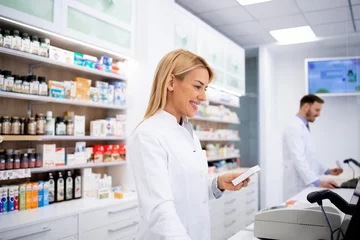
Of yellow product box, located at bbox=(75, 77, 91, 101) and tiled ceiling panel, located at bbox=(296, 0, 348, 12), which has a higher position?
tiled ceiling panel, located at bbox=(296, 0, 348, 12)

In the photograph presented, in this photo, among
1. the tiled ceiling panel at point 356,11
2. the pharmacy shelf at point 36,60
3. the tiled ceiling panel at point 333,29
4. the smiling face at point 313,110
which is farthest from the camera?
the tiled ceiling panel at point 333,29

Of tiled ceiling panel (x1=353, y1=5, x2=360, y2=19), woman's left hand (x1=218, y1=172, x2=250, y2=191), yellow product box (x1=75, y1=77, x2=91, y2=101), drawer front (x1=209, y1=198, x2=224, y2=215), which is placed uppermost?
tiled ceiling panel (x1=353, y1=5, x2=360, y2=19)

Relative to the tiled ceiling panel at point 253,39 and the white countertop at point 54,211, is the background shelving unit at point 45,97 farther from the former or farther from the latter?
the tiled ceiling panel at point 253,39

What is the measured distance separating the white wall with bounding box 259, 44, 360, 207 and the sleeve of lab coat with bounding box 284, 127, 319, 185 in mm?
2719

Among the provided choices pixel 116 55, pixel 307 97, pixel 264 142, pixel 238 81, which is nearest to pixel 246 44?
pixel 238 81

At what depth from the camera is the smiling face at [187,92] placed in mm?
1456

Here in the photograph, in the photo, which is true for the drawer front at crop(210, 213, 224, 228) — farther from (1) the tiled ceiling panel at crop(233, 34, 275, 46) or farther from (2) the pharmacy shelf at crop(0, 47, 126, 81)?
(1) the tiled ceiling panel at crop(233, 34, 275, 46)

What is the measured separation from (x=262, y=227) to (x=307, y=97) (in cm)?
275

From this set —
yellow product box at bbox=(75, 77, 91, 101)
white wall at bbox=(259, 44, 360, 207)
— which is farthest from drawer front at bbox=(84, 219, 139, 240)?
white wall at bbox=(259, 44, 360, 207)

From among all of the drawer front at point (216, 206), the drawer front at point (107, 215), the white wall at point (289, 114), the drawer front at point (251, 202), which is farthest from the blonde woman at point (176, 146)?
the white wall at point (289, 114)

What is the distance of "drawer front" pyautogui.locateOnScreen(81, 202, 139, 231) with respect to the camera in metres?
2.53

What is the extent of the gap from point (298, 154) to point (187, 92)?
2.43 m

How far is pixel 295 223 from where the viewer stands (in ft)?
4.72

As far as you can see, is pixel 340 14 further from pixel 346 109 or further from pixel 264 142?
pixel 264 142
